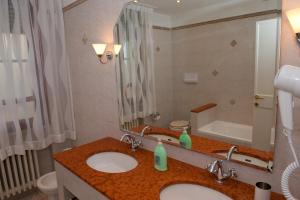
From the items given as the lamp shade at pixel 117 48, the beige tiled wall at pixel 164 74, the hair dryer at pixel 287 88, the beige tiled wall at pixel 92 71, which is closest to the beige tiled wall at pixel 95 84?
the beige tiled wall at pixel 92 71

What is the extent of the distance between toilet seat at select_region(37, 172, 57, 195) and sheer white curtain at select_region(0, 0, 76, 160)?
0.33m

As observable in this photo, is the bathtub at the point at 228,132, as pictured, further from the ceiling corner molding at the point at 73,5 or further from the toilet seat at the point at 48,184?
the ceiling corner molding at the point at 73,5

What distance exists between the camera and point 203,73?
3.97 feet

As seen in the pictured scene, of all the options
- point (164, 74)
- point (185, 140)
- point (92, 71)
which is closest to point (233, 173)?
point (185, 140)

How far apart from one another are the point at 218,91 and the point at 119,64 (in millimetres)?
826

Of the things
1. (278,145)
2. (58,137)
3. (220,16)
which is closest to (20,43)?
(58,137)

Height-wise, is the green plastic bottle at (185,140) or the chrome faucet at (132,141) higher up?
the green plastic bottle at (185,140)

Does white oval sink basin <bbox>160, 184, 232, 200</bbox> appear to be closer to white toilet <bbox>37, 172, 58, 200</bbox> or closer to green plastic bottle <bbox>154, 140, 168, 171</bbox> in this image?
green plastic bottle <bbox>154, 140, 168, 171</bbox>

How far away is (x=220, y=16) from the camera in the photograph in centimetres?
108

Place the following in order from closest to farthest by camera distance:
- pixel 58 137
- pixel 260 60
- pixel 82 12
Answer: pixel 260 60 → pixel 82 12 → pixel 58 137

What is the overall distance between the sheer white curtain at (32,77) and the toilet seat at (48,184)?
33cm

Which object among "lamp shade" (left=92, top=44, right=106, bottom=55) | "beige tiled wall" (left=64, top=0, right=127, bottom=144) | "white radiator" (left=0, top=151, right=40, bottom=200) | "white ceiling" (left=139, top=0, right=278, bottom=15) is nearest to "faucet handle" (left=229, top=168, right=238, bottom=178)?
"white ceiling" (left=139, top=0, right=278, bottom=15)

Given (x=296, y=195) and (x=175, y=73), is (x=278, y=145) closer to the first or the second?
(x=296, y=195)

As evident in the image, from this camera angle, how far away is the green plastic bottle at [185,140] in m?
1.25
